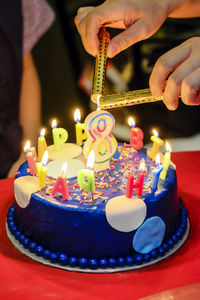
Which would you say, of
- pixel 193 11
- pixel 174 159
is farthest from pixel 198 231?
pixel 193 11

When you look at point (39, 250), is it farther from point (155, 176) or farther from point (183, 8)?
point (183, 8)

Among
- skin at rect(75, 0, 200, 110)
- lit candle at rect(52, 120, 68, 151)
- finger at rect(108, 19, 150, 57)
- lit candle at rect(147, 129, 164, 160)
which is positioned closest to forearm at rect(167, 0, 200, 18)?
skin at rect(75, 0, 200, 110)

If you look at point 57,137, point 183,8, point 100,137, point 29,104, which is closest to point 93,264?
point 100,137

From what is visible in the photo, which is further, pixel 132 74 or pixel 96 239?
pixel 132 74

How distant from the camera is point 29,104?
242 centimetres

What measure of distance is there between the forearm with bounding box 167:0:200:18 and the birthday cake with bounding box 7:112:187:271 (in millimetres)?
708

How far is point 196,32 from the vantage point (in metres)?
2.23

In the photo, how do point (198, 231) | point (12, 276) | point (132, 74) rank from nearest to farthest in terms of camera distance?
point (12, 276), point (198, 231), point (132, 74)

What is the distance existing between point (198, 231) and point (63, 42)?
1.49m

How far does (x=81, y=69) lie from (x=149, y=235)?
1.44 metres

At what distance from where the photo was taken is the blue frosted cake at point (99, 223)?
4.17ft

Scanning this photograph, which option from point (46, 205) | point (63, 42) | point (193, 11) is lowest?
point (46, 205)

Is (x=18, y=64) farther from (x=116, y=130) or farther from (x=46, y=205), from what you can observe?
(x=46, y=205)

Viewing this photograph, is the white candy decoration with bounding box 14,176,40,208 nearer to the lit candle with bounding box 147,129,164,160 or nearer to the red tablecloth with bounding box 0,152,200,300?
the red tablecloth with bounding box 0,152,200,300
